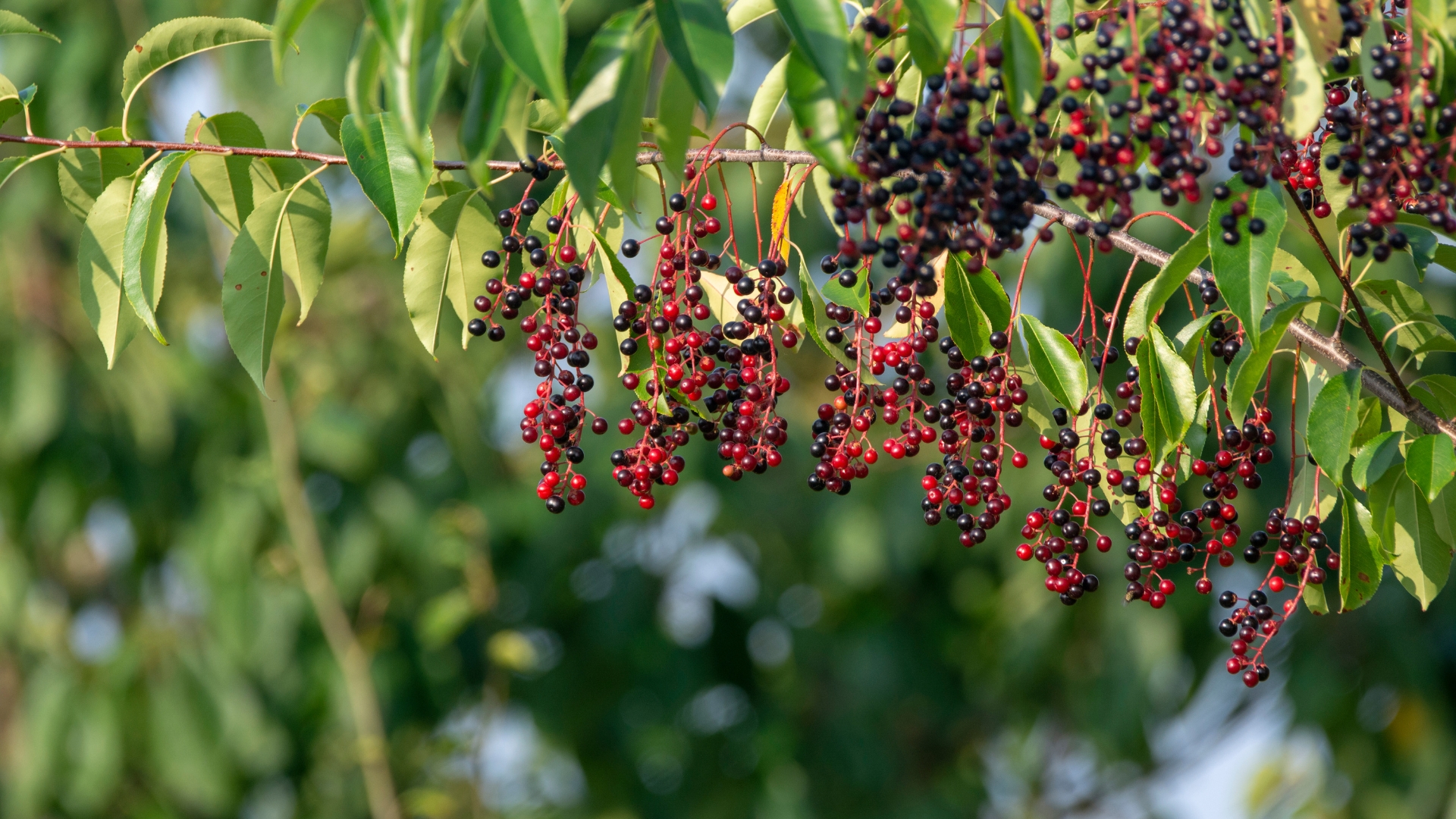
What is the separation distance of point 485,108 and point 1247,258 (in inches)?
34.2

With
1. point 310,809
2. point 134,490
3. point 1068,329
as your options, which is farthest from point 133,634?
point 1068,329

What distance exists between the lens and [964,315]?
6.19 ft

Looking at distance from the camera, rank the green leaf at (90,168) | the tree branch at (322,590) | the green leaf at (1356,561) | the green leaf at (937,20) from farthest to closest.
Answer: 1. the tree branch at (322,590)
2. the green leaf at (90,168)
3. the green leaf at (1356,561)
4. the green leaf at (937,20)

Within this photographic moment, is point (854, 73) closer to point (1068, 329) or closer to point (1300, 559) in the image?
point (1300, 559)

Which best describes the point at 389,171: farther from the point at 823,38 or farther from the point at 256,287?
the point at 823,38

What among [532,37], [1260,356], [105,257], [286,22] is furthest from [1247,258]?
[105,257]

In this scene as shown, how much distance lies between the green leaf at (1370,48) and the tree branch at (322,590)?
3964 millimetres

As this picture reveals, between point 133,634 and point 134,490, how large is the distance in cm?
61

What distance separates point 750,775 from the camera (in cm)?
A: 617

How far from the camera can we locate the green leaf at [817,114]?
135 cm

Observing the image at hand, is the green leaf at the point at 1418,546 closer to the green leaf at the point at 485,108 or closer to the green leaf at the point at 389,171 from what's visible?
the green leaf at the point at 485,108

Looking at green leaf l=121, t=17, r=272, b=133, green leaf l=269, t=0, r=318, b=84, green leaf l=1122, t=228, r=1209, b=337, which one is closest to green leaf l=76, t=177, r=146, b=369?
green leaf l=121, t=17, r=272, b=133

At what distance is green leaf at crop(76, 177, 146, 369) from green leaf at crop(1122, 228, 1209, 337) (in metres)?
1.36

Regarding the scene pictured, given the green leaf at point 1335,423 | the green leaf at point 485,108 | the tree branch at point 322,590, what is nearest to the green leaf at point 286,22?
the green leaf at point 485,108
